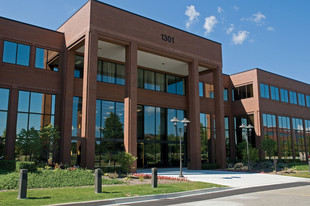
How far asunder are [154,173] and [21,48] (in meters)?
15.7

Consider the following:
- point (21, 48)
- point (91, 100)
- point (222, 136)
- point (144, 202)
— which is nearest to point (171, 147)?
point (222, 136)

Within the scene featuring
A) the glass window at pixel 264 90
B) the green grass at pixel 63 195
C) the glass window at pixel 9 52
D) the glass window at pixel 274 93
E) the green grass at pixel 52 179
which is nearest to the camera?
the green grass at pixel 63 195

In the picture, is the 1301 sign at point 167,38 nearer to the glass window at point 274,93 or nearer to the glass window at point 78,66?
the glass window at point 78,66

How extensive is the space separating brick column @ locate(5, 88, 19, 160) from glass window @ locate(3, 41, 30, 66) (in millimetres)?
2287

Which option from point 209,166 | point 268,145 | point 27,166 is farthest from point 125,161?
point 268,145

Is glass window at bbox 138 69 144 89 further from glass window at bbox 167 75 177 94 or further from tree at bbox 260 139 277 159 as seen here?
tree at bbox 260 139 277 159

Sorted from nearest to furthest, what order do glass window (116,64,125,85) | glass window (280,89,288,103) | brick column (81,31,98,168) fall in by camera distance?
brick column (81,31,98,168) → glass window (116,64,125,85) → glass window (280,89,288,103)

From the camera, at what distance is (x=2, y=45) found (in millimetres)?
22219

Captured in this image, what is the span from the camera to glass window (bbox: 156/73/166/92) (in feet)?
103

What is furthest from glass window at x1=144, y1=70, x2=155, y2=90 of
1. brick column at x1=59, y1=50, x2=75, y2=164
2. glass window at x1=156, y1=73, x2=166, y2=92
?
brick column at x1=59, y1=50, x2=75, y2=164

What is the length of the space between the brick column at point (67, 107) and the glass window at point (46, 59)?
41.0 inches

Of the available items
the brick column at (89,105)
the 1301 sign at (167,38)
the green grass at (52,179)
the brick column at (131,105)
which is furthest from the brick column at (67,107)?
the 1301 sign at (167,38)

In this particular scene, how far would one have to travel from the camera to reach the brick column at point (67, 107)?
23.0 metres

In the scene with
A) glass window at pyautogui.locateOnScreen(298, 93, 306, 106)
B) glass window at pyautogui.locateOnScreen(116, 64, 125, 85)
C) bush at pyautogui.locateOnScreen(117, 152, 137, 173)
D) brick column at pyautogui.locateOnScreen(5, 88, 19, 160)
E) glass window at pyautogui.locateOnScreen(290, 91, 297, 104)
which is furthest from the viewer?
glass window at pyautogui.locateOnScreen(298, 93, 306, 106)
